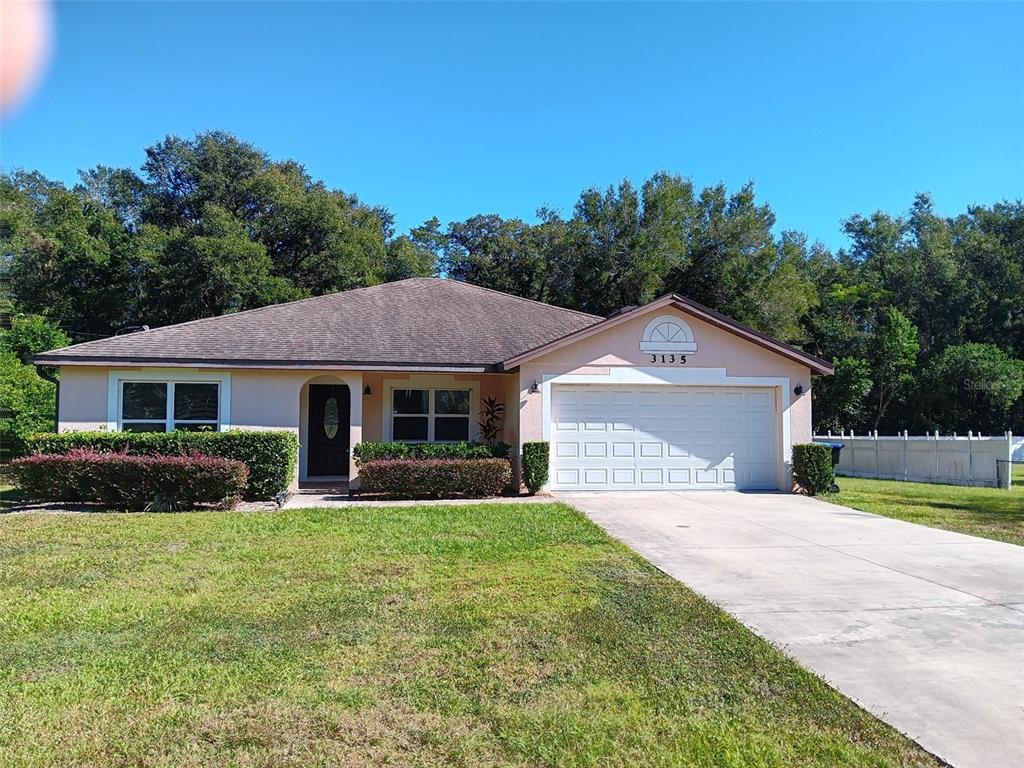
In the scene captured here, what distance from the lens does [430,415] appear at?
1577cm

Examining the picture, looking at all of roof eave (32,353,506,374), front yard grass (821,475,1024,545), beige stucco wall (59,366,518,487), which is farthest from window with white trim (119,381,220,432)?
front yard grass (821,475,1024,545)

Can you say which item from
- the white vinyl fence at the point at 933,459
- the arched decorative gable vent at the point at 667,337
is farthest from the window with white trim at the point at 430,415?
the white vinyl fence at the point at 933,459

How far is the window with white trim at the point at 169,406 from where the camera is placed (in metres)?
13.7

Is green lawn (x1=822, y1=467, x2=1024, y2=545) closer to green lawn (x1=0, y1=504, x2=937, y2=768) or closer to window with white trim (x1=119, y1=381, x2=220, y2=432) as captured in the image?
green lawn (x1=0, y1=504, x2=937, y2=768)

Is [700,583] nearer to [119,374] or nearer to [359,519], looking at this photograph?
[359,519]

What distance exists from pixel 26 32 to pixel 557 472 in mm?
11122

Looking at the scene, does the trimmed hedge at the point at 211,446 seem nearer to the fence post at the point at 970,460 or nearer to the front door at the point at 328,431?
the front door at the point at 328,431

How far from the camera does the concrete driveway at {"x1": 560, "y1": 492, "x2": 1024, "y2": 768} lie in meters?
3.91

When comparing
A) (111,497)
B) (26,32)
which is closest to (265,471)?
(111,497)

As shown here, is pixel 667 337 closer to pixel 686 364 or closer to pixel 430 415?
pixel 686 364

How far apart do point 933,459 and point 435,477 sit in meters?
15.7

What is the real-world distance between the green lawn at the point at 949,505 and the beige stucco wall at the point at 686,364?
1.99 meters

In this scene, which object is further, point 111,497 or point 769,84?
point 769,84

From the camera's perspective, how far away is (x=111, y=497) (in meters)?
11.5
